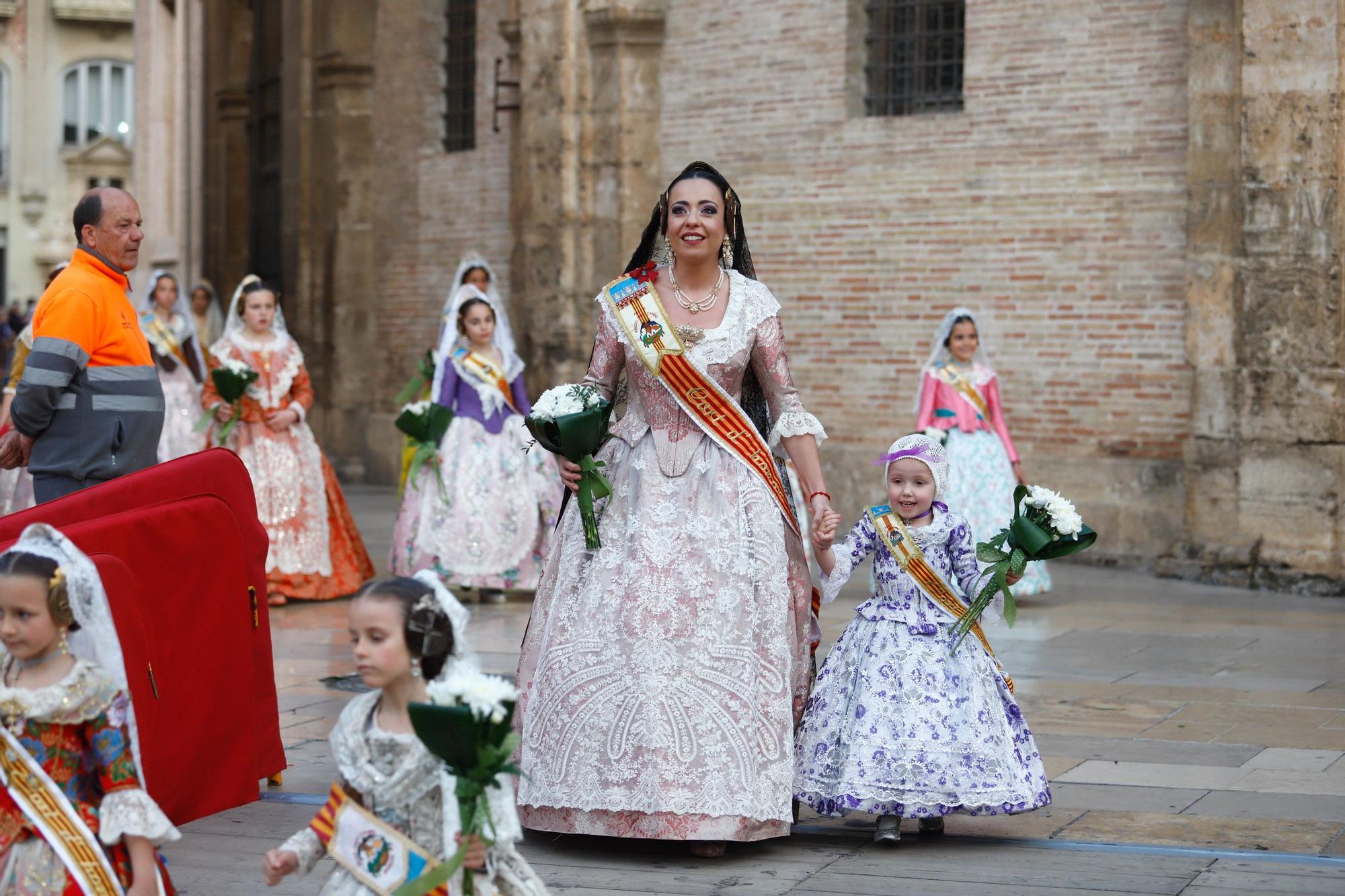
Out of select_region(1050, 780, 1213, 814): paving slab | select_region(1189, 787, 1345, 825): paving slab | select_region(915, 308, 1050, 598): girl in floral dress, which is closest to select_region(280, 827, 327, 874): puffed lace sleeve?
select_region(1050, 780, 1213, 814): paving slab

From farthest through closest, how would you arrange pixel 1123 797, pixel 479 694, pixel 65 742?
pixel 1123 797 → pixel 65 742 → pixel 479 694

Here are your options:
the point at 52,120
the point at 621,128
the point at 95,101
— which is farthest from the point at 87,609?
the point at 95,101

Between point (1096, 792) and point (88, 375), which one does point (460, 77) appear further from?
point (1096, 792)

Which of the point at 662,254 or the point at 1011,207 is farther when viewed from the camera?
the point at 1011,207

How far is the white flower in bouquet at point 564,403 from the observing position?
5375mm

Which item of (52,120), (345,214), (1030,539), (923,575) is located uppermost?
(52,120)

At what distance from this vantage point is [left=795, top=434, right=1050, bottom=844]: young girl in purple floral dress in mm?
5391

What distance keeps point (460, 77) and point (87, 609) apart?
1500 centimetres

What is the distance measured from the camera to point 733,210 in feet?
18.8

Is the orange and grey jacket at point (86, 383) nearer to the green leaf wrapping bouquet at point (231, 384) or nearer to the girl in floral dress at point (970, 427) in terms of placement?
the green leaf wrapping bouquet at point (231, 384)

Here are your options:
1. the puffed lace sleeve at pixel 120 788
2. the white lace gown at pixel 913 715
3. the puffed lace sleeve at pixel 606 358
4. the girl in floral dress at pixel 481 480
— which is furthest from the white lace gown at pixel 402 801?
the girl in floral dress at pixel 481 480

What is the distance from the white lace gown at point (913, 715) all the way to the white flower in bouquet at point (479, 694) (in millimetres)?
2056

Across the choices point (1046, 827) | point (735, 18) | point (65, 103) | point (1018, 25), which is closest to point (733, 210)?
point (1046, 827)

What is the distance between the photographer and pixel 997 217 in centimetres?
1338
